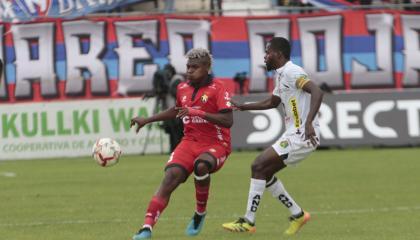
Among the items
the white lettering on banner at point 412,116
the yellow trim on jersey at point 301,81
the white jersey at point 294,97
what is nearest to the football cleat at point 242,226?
the white jersey at point 294,97

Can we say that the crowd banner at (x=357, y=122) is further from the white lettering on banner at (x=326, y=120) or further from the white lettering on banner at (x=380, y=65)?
the white lettering on banner at (x=380, y=65)

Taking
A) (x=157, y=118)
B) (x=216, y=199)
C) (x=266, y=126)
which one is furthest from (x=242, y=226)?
(x=266, y=126)

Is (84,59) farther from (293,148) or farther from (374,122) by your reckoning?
(293,148)

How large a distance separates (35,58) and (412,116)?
32.6 ft

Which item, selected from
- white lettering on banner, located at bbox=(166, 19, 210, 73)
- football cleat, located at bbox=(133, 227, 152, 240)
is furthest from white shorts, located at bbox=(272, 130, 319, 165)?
white lettering on banner, located at bbox=(166, 19, 210, 73)

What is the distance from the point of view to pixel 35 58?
2938 cm

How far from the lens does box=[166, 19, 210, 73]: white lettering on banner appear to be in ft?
97.8

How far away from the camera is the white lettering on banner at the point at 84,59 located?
2938 centimetres

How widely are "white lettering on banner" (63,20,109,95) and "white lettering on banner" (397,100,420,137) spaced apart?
7.79 m

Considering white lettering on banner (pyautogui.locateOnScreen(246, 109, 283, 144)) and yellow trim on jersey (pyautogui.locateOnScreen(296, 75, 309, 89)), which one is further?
white lettering on banner (pyautogui.locateOnScreen(246, 109, 283, 144))

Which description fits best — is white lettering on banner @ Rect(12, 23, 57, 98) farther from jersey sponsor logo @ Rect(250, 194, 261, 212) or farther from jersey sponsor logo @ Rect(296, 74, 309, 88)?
jersey sponsor logo @ Rect(296, 74, 309, 88)

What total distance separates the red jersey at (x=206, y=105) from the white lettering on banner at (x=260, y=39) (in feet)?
58.6

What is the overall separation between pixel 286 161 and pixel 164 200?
1.48m

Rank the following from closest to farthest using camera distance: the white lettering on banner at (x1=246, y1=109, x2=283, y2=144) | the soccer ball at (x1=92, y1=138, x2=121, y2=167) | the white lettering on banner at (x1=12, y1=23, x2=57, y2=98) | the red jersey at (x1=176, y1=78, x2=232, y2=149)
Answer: the red jersey at (x1=176, y1=78, x2=232, y2=149), the soccer ball at (x1=92, y1=138, x2=121, y2=167), the white lettering on banner at (x1=246, y1=109, x2=283, y2=144), the white lettering on banner at (x1=12, y1=23, x2=57, y2=98)
